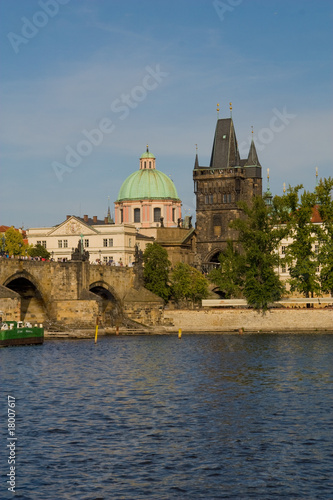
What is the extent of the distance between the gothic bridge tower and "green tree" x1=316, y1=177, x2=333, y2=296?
40506 millimetres

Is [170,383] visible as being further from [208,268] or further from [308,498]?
[208,268]

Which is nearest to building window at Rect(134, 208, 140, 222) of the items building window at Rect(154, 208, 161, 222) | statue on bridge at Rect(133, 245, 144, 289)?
building window at Rect(154, 208, 161, 222)

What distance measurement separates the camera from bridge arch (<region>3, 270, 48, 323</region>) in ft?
301

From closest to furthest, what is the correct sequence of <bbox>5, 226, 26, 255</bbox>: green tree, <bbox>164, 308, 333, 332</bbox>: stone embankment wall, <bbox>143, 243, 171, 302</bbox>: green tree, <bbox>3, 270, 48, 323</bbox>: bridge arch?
1. <bbox>3, 270, 48, 323</bbox>: bridge arch
2. <bbox>164, 308, 333, 332</bbox>: stone embankment wall
3. <bbox>143, 243, 171, 302</bbox>: green tree
4. <bbox>5, 226, 26, 255</bbox>: green tree

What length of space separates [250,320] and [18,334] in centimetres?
3297

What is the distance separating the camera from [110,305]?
108 m

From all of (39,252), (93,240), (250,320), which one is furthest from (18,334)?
(93,240)

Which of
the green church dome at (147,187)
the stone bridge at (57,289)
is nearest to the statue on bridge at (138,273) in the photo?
the stone bridge at (57,289)

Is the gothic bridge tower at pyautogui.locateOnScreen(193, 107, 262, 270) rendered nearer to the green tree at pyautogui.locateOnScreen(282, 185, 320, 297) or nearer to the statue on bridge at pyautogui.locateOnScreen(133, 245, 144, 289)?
the statue on bridge at pyautogui.locateOnScreen(133, 245, 144, 289)

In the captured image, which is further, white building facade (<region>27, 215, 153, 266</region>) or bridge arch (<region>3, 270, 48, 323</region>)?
white building facade (<region>27, 215, 153, 266</region>)

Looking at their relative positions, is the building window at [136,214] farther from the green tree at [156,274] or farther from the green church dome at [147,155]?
the green tree at [156,274]

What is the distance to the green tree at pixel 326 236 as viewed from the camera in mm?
99287

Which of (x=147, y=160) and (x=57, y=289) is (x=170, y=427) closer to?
(x=57, y=289)

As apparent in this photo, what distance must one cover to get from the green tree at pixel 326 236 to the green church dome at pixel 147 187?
205ft
